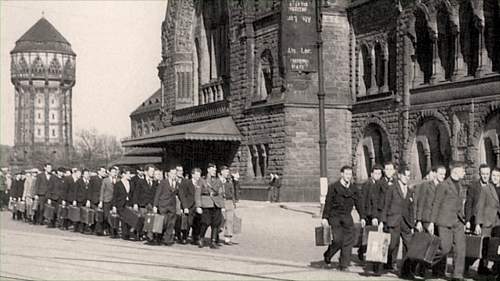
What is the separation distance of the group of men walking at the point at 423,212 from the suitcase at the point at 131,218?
6.98 metres

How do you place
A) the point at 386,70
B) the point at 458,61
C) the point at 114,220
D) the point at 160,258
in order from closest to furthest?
the point at 160,258 < the point at 114,220 < the point at 458,61 < the point at 386,70

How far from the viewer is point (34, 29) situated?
15125cm

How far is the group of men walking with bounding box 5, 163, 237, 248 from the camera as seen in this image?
18.1m

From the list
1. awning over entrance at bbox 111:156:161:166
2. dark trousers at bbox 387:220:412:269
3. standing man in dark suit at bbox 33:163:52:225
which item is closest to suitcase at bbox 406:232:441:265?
dark trousers at bbox 387:220:412:269

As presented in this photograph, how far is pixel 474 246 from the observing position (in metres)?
12.6

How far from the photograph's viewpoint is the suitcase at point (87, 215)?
22.2 meters

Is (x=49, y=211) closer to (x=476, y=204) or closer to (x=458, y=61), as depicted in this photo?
(x=458, y=61)

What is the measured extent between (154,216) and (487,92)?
1414 centimetres

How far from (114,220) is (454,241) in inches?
418

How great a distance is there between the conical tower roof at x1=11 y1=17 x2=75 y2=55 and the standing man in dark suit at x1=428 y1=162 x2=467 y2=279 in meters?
143

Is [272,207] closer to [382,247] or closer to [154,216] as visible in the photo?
[154,216]

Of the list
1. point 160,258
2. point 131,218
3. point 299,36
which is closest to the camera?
point 160,258

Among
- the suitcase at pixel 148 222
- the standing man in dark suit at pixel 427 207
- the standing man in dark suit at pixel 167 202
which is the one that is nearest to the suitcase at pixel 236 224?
the standing man in dark suit at pixel 167 202

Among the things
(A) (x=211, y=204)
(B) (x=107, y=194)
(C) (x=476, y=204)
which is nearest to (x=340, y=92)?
(B) (x=107, y=194)
